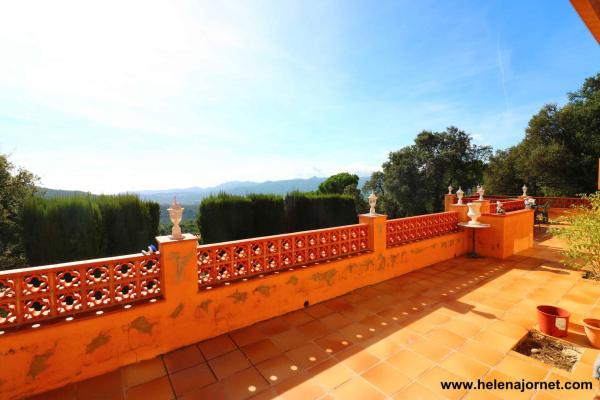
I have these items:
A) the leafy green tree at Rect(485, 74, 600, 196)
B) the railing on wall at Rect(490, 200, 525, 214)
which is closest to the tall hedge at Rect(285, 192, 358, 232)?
the railing on wall at Rect(490, 200, 525, 214)

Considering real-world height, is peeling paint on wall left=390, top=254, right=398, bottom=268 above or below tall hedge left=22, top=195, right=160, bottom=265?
below

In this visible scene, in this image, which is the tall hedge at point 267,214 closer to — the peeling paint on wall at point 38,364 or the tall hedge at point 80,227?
the tall hedge at point 80,227

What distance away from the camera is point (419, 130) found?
23.3 metres

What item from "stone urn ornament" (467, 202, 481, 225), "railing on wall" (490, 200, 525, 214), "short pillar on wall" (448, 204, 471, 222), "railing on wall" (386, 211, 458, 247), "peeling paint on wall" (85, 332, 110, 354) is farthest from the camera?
"railing on wall" (490, 200, 525, 214)

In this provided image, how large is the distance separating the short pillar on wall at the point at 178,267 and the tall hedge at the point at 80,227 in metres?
3.63

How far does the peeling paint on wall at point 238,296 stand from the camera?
11.5 feet

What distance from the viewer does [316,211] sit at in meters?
11.3

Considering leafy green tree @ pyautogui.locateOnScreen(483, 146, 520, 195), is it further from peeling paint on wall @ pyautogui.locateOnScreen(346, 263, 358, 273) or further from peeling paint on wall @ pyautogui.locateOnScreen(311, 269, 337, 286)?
peeling paint on wall @ pyautogui.locateOnScreen(311, 269, 337, 286)

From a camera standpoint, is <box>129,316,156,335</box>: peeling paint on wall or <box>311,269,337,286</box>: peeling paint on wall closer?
<box>129,316,156,335</box>: peeling paint on wall

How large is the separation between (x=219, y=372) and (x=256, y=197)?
22.9 ft

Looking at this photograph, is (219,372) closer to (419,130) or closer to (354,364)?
(354,364)

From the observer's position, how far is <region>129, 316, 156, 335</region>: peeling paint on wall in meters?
2.87

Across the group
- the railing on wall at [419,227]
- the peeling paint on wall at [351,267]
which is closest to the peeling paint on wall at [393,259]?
the railing on wall at [419,227]

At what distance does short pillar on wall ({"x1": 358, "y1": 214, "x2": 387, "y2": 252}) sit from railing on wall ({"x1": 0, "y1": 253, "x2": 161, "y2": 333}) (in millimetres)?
3638
